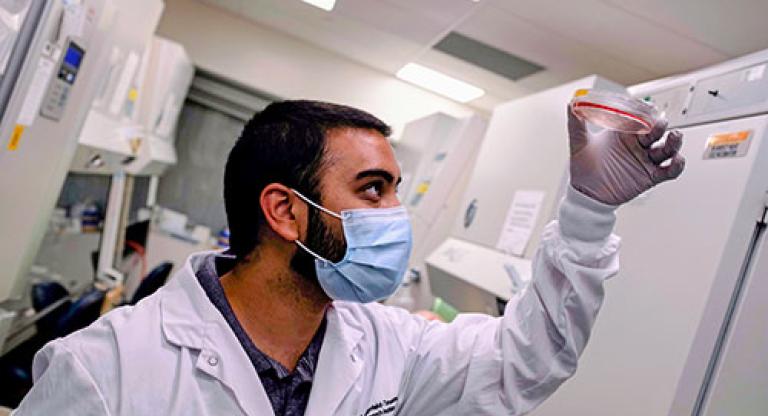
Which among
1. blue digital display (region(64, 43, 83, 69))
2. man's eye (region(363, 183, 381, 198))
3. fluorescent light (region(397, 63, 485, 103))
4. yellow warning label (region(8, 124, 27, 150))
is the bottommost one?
yellow warning label (region(8, 124, 27, 150))

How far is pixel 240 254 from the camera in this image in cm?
119

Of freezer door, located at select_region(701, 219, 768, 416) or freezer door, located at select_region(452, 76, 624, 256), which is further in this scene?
freezer door, located at select_region(452, 76, 624, 256)

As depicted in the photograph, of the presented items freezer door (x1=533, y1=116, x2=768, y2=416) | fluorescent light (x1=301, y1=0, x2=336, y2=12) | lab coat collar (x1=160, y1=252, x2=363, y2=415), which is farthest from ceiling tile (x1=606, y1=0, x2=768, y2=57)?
lab coat collar (x1=160, y1=252, x2=363, y2=415)

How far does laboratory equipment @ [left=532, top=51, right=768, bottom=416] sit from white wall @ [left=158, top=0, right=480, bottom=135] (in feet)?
12.7

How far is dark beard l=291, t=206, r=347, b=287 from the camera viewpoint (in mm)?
1128

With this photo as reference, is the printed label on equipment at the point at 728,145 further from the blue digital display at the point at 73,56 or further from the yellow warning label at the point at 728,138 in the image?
the blue digital display at the point at 73,56

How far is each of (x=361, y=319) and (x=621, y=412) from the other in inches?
25.2

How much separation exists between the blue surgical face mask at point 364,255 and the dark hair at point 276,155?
6 cm

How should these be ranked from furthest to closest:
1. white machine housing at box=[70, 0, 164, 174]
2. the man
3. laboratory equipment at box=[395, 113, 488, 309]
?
laboratory equipment at box=[395, 113, 488, 309], white machine housing at box=[70, 0, 164, 174], the man

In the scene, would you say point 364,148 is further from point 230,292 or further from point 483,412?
point 483,412

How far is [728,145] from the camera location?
3.94 feet

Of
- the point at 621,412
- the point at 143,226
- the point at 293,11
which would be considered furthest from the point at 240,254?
the point at 143,226

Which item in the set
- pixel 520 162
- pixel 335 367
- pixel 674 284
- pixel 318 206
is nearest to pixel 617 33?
pixel 520 162

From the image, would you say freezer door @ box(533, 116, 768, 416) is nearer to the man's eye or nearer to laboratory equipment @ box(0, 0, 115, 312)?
the man's eye
